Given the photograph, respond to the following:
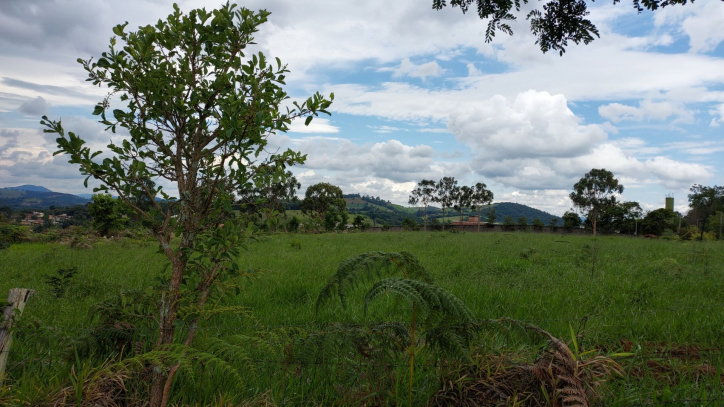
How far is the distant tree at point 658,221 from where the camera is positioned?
5538 centimetres

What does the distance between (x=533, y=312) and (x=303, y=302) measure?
3280mm

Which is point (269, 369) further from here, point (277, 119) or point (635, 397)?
point (635, 397)

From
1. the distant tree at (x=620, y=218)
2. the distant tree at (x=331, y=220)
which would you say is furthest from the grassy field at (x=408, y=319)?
the distant tree at (x=620, y=218)

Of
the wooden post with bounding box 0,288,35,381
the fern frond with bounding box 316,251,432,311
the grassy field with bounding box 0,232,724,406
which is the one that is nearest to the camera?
the fern frond with bounding box 316,251,432,311

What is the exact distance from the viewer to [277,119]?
258cm

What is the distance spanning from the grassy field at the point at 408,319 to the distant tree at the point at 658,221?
55.5m

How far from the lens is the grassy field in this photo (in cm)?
261

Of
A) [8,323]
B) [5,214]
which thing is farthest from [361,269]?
[5,214]

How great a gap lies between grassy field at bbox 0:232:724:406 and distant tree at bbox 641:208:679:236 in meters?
55.5

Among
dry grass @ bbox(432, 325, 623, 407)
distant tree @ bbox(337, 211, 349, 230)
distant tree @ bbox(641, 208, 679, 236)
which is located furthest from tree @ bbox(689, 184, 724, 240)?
A: dry grass @ bbox(432, 325, 623, 407)

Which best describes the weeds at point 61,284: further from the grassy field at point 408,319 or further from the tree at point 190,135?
the tree at point 190,135

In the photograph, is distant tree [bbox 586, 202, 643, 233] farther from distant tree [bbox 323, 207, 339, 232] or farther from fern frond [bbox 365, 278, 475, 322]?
fern frond [bbox 365, 278, 475, 322]

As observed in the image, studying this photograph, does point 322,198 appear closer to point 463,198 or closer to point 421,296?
point 463,198

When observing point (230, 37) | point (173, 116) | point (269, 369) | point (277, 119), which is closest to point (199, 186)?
point (173, 116)
